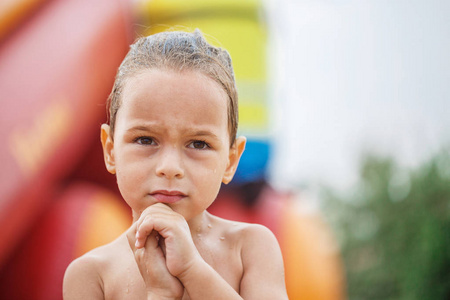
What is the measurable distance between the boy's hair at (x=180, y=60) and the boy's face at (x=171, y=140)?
0.02 metres

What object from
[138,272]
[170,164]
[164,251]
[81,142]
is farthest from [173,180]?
[81,142]

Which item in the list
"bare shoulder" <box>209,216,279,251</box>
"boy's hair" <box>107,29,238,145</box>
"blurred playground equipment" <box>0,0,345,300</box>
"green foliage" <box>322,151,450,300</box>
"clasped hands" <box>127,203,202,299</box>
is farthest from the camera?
"green foliage" <box>322,151,450,300</box>

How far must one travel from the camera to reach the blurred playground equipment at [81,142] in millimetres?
1987

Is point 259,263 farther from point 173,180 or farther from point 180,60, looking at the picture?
point 180,60

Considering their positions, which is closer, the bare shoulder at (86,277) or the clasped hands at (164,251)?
the clasped hands at (164,251)

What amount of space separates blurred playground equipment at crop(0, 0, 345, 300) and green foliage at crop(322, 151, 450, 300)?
166 inches

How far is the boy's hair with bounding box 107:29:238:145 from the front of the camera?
3.60ft

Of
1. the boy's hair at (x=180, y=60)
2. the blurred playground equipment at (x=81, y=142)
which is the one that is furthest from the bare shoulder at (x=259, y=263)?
the blurred playground equipment at (x=81, y=142)

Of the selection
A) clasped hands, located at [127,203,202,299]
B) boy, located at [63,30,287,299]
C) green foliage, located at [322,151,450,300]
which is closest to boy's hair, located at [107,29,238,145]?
boy, located at [63,30,287,299]

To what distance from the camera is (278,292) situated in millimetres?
1133

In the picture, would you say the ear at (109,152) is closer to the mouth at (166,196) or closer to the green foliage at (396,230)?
the mouth at (166,196)

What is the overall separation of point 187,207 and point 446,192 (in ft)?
21.4

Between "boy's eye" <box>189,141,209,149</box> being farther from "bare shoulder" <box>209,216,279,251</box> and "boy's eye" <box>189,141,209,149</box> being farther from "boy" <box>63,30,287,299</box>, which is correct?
"bare shoulder" <box>209,216,279,251</box>

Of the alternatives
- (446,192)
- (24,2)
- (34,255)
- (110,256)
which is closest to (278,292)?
(110,256)
